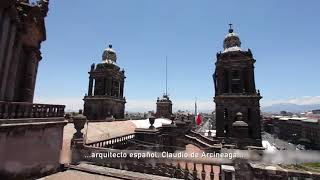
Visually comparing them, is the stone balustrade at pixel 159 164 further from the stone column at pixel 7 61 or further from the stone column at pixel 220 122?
the stone column at pixel 220 122

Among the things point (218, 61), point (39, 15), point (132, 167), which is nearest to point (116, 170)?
point (132, 167)

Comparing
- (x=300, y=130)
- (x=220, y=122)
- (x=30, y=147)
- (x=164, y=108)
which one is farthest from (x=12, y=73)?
(x=300, y=130)

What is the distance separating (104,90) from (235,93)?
24.7 m

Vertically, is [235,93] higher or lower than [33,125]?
higher

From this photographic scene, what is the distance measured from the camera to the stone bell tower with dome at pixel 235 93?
29.5 m

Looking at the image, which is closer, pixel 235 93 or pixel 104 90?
pixel 235 93

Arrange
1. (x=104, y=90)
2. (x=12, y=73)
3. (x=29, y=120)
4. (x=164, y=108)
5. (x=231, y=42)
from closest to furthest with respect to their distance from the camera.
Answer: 1. (x=29, y=120)
2. (x=12, y=73)
3. (x=231, y=42)
4. (x=104, y=90)
5. (x=164, y=108)

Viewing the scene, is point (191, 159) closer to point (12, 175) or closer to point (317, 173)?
point (317, 173)

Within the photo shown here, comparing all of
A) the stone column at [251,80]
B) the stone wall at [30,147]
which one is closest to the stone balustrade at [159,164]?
the stone wall at [30,147]

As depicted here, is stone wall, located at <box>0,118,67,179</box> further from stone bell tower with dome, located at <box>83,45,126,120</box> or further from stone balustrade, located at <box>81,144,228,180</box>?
stone bell tower with dome, located at <box>83,45,126,120</box>

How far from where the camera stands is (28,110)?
9281mm

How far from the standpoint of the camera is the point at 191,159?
9.02 m

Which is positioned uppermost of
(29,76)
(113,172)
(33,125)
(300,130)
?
(29,76)

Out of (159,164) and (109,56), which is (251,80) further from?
(109,56)
